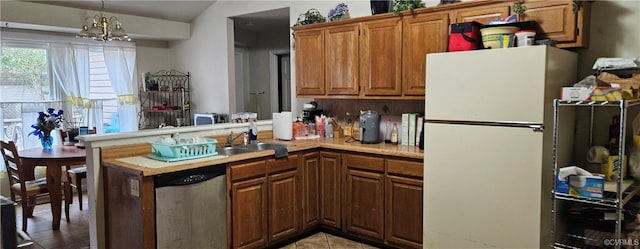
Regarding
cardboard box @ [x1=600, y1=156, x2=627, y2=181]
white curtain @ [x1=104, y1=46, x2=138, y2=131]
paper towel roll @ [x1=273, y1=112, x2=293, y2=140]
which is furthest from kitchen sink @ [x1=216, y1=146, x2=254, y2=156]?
white curtain @ [x1=104, y1=46, x2=138, y2=131]

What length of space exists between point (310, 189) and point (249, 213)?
0.67 m

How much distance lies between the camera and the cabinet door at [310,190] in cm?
372

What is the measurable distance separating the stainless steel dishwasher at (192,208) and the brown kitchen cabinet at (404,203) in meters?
1.26

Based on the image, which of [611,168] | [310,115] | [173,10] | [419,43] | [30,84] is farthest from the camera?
[173,10]

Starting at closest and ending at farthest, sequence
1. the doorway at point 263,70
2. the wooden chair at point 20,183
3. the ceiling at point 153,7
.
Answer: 1. the wooden chair at point 20,183
2. the ceiling at point 153,7
3. the doorway at point 263,70

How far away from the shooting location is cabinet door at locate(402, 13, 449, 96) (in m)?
3.35

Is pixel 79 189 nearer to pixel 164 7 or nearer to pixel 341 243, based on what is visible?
pixel 164 7

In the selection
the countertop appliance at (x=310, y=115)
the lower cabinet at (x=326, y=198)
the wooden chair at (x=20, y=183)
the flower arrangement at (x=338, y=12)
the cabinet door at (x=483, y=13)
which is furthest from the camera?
the countertop appliance at (x=310, y=115)

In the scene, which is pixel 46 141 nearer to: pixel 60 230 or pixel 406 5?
pixel 60 230

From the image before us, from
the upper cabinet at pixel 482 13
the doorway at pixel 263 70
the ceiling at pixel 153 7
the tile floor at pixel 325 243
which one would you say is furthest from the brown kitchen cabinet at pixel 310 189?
the doorway at pixel 263 70

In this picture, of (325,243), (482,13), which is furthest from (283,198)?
(482,13)

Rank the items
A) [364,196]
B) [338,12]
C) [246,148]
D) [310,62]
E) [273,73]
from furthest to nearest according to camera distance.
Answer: [273,73] → [310,62] → [338,12] → [246,148] → [364,196]

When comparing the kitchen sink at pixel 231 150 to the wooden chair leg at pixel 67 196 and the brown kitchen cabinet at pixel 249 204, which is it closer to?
the brown kitchen cabinet at pixel 249 204

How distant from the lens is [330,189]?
12.5 feet
